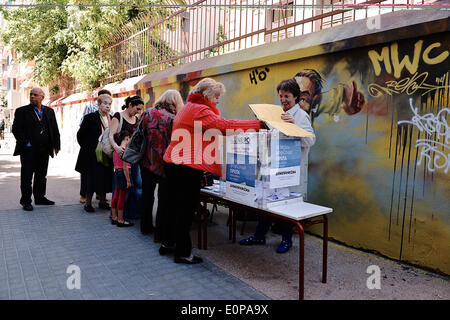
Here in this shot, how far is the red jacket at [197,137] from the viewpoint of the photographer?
11.1 ft

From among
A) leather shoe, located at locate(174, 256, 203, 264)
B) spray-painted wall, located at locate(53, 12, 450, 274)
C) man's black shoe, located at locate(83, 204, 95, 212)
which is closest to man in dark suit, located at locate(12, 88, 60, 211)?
man's black shoe, located at locate(83, 204, 95, 212)

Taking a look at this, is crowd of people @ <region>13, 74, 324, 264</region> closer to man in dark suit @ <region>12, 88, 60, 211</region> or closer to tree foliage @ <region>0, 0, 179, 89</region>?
man in dark suit @ <region>12, 88, 60, 211</region>

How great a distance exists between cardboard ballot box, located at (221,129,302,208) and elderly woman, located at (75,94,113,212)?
3184 millimetres

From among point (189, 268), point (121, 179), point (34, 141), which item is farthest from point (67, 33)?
point (189, 268)

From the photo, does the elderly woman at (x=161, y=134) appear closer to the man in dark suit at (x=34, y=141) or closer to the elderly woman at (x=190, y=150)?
the elderly woman at (x=190, y=150)

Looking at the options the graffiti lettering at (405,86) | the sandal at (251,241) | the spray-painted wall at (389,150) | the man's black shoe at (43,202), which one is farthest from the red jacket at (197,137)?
the man's black shoe at (43,202)

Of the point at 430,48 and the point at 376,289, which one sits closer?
the point at 376,289

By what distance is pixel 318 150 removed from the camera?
4539 mm

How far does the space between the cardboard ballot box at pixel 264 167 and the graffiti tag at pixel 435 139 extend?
1.25m

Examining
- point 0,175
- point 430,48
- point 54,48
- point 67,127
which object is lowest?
point 0,175

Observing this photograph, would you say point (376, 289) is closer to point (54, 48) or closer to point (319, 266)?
point (319, 266)

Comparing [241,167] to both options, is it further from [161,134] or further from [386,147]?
[386,147]

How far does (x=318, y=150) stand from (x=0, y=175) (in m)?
8.83


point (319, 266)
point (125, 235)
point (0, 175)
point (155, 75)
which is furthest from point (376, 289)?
point (0, 175)
